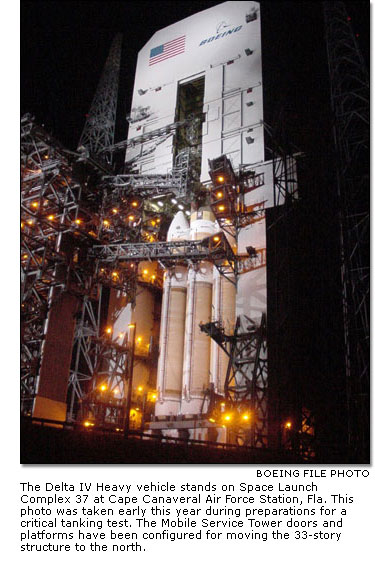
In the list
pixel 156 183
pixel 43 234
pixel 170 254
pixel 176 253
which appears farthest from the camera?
pixel 156 183

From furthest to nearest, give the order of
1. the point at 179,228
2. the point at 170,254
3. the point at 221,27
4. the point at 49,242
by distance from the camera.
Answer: the point at 221,27 < the point at 179,228 < the point at 170,254 < the point at 49,242

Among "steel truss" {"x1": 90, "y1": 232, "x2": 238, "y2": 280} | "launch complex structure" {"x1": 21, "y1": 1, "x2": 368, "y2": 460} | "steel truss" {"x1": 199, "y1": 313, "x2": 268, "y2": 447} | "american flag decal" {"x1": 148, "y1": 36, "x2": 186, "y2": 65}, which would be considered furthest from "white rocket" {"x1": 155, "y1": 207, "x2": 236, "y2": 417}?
"american flag decal" {"x1": 148, "y1": 36, "x2": 186, "y2": 65}

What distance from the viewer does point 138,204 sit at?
50.1 m

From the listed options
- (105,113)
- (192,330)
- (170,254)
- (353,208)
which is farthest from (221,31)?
(353,208)

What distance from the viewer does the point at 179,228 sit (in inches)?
1956

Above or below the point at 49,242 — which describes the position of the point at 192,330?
below

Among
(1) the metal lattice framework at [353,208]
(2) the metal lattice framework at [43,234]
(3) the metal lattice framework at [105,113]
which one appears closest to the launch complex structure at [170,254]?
(2) the metal lattice framework at [43,234]

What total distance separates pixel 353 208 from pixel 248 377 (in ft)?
44.7

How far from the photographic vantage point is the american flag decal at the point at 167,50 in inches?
2351

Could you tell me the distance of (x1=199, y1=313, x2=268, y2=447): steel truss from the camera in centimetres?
3155

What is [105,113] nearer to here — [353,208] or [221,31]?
[221,31]

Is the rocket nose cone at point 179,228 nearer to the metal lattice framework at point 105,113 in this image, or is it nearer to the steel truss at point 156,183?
the steel truss at point 156,183

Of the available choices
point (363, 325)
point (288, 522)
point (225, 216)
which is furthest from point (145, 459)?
point (225, 216)

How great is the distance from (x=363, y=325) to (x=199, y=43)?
45.1m
